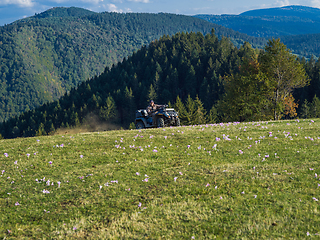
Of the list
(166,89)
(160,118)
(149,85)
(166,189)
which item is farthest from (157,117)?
(149,85)

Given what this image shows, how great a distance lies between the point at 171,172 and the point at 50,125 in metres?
148

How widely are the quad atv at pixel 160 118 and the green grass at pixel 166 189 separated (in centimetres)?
907

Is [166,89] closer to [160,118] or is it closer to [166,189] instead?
[160,118]

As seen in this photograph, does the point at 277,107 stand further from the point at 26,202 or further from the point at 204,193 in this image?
the point at 26,202

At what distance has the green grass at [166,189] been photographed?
6.06 m

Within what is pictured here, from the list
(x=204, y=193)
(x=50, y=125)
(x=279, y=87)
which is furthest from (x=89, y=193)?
(x=50, y=125)

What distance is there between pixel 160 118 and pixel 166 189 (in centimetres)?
1441

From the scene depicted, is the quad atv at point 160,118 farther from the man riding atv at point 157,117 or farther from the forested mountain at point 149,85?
the forested mountain at point 149,85

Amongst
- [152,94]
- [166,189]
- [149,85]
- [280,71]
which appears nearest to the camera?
[166,189]

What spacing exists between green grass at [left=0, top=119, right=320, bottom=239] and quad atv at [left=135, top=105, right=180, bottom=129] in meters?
9.07

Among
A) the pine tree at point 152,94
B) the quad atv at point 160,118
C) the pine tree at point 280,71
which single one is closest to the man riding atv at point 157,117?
the quad atv at point 160,118

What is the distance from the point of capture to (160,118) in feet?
73.2

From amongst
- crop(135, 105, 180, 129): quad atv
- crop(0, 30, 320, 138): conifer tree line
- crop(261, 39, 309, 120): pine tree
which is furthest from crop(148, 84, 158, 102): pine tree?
crop(135, 105, 180, 129): quad atv

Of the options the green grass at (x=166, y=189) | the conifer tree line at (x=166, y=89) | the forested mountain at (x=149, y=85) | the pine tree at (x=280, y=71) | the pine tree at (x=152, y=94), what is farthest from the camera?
the forested mountain at (x=149, y=85)
